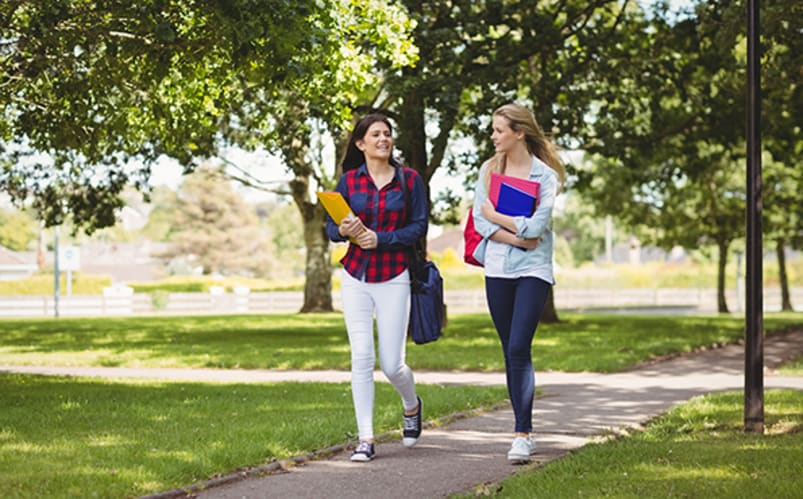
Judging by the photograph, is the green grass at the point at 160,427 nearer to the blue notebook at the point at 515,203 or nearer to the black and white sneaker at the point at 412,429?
the black and white sneaker at the point at 412,429

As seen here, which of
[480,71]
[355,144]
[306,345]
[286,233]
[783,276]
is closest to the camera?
[355,144]

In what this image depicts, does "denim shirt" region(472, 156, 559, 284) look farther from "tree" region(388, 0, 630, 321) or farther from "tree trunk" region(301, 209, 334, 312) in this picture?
"tree trunk" region(301, 209, 334, 312)

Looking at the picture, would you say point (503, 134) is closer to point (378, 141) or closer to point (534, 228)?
point (534, 228)

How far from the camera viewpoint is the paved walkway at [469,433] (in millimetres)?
6387

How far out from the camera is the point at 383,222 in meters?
7.31

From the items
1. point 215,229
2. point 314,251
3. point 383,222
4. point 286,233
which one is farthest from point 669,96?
point 286,233

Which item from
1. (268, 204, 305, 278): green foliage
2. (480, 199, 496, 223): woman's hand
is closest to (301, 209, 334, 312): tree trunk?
(480, 199, 496, 223): woman's hand

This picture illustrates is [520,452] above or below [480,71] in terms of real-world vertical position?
below

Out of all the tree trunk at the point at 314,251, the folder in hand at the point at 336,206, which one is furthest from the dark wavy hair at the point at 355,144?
the tree trunk at the point at 314,251

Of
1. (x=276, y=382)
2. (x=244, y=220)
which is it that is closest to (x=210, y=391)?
(x=276, y=382)

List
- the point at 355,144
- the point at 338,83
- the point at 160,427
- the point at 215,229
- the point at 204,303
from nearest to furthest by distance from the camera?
the point at 355,144
the point at 160,427
the point at 338,83
the point at 204,303
the point at 215,229

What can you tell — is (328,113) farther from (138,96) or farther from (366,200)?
(366,200)

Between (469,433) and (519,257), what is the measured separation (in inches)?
76.8

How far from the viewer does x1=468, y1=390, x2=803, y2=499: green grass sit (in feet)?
19.2
